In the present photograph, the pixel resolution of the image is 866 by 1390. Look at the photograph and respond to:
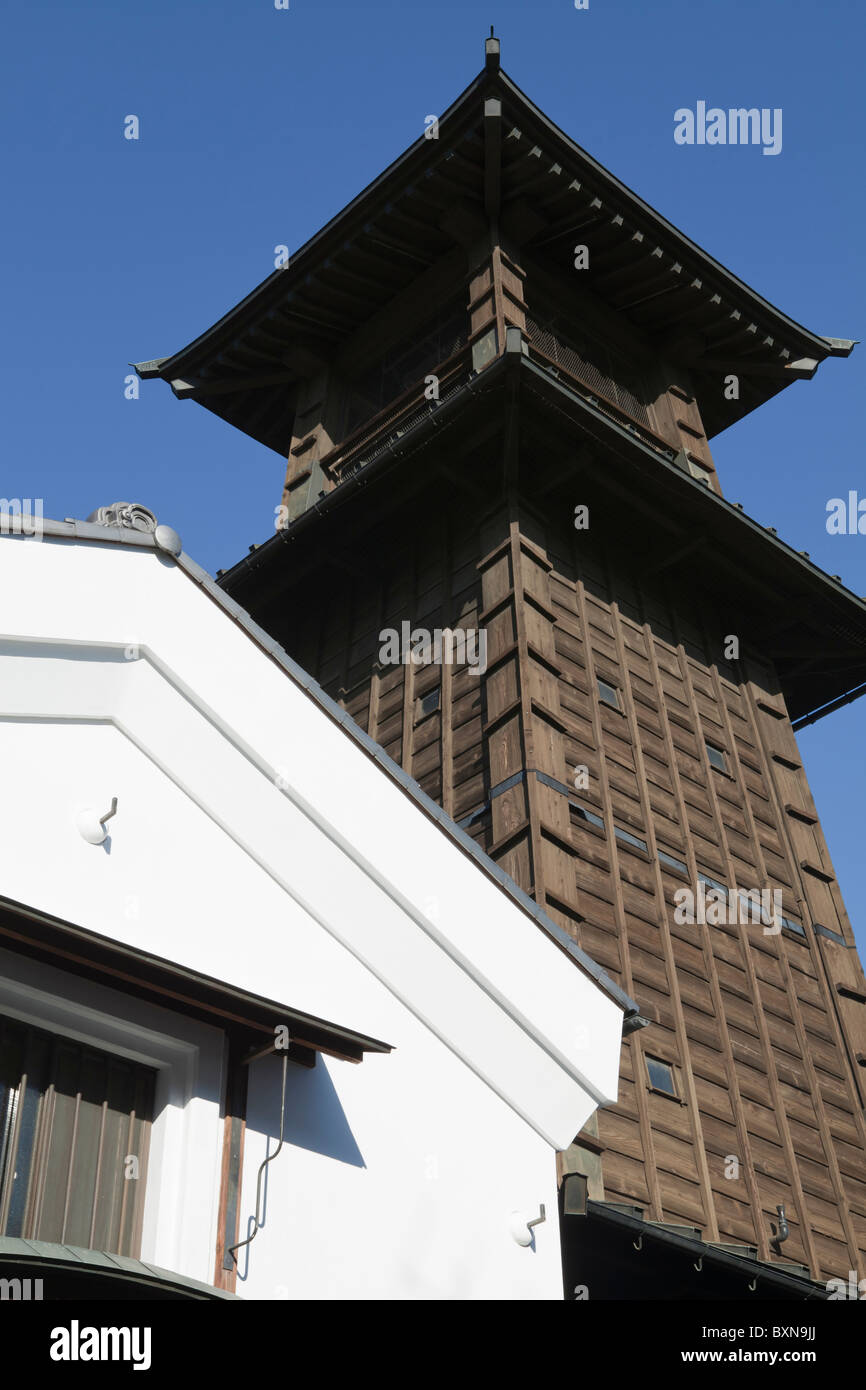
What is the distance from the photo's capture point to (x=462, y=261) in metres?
16.8

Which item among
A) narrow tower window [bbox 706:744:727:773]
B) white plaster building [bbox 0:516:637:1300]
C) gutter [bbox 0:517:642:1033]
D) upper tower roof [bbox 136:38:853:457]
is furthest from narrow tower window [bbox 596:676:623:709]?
white plaster building [bbox 0:516:637:1300]

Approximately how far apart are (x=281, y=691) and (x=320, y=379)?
40.7 ft

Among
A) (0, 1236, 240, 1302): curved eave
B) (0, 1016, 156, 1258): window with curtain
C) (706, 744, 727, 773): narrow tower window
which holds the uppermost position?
(706, 744, 727, 773): narrow tower window

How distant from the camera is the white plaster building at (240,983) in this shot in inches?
205

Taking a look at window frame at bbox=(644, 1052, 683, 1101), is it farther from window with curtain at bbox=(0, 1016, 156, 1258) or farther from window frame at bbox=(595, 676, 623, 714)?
window with curtain at bbox=(0, 1016, 156, 1258)

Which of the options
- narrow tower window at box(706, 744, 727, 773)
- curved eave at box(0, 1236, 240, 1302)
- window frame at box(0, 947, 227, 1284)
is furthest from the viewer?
narrow tower window at box(706, 744, 727, 773)

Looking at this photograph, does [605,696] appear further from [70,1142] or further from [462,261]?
[70,1142]

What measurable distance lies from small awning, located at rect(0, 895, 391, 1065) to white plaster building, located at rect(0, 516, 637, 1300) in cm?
1

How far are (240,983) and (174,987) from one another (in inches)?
18.8

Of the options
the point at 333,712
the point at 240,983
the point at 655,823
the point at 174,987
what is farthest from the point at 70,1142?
the point at 655,823

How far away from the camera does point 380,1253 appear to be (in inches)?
218

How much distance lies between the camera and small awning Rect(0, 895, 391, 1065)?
504cm
